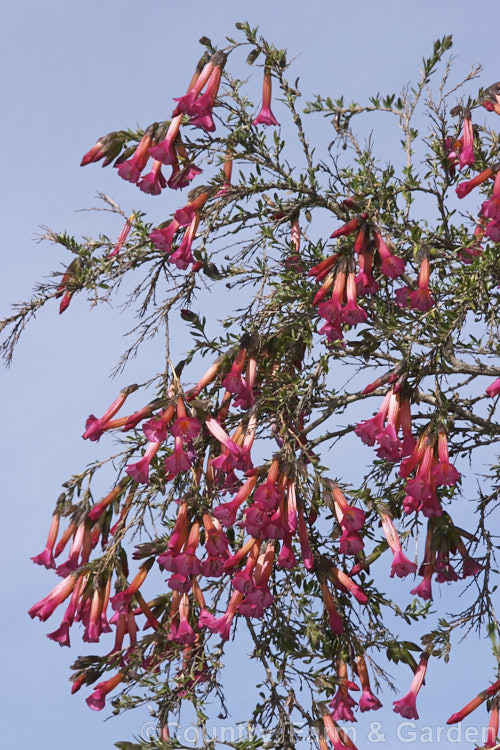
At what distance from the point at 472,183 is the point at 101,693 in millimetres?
3400

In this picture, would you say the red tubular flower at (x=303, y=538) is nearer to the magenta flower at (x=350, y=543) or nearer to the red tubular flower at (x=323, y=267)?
the magenta flower at (x=350, y=543)

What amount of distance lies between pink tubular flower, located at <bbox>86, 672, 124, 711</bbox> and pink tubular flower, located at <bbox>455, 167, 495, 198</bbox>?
3.21m

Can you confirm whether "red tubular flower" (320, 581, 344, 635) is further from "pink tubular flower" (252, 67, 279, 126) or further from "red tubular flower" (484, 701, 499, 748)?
"pink tubular flower" (252, 67, 279, 126)

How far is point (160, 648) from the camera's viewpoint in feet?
19.8

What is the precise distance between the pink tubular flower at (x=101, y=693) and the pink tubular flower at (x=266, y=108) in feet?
10.3

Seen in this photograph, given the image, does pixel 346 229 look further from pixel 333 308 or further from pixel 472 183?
pixel 472 183

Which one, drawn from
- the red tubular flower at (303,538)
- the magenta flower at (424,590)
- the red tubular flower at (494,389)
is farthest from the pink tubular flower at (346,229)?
the magenta flower at (424,590)

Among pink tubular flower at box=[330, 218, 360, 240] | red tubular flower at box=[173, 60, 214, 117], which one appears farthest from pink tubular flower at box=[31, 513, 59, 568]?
red tubular flower at box=[173, 60, 214, 117]

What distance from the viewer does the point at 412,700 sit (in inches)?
233

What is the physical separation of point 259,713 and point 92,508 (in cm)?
155

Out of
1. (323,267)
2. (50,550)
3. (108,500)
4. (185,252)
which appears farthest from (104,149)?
(50,550)

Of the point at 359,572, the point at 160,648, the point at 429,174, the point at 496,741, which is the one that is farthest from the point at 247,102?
the point at 496,741

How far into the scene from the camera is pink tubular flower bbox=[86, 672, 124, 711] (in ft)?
19.0

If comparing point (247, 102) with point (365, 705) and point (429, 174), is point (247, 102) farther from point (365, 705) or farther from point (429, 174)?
point (365, 705)
